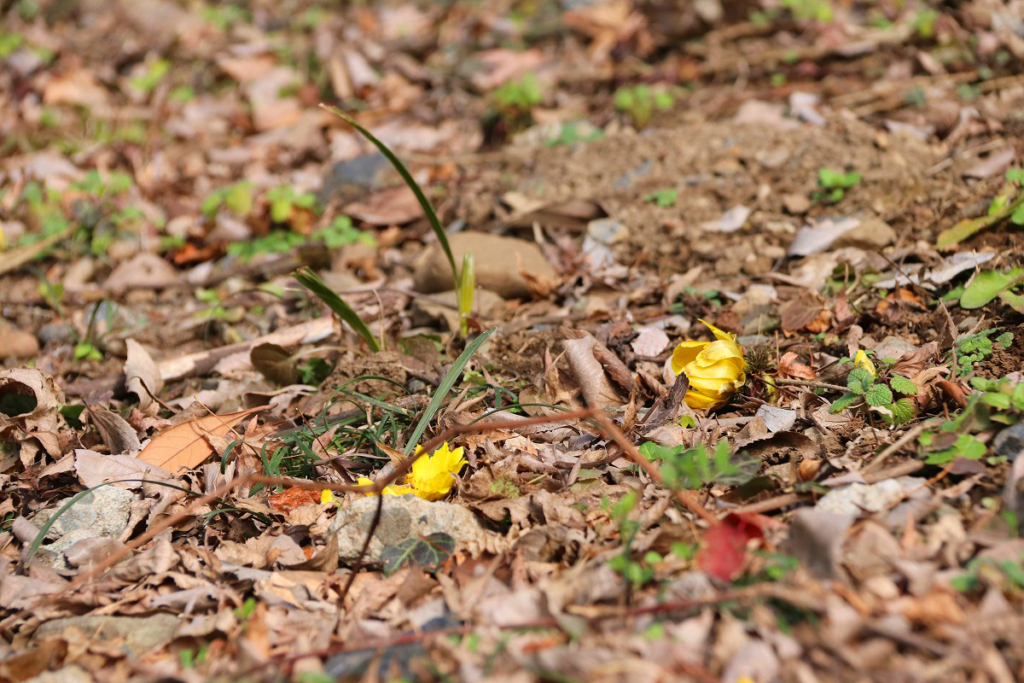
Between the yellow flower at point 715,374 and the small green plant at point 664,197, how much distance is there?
4.54ft

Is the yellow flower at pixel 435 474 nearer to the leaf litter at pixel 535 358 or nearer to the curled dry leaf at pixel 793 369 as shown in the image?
the leaf litter at pixel 535 358

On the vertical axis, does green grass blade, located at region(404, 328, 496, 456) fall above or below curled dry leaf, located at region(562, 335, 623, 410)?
above

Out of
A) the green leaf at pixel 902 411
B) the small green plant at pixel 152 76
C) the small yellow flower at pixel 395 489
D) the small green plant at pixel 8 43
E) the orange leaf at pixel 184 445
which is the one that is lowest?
the orange leaf at pixel 184 445

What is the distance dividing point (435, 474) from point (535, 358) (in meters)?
0.77

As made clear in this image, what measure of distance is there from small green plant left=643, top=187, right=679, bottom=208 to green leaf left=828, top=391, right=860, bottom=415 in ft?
5.30

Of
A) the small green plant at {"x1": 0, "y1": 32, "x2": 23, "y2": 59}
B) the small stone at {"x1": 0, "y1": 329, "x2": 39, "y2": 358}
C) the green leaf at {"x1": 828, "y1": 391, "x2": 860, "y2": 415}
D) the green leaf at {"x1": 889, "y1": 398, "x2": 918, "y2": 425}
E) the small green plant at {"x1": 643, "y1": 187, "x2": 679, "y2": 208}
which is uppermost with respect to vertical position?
the small green plant at {"x1": 0, "y1": 32, "x2": 23, "y2": 59}

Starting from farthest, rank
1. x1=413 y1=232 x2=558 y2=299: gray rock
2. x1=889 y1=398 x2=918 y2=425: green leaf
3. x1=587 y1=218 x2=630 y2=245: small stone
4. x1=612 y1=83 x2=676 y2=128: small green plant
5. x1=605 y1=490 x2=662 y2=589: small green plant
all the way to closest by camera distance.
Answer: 1. x1=612 y1=83 x2=676 y2=128: small green plant
2. x1=587 y1=218 x2=630 y2=245: small stone
3. x1=413 y1=232 x2=558 y2=299: gray rock
4. x1=889 y1=398 x2=918 y2=425: green leaf
5. x1=605 y1=490 x2=662 y2=589: small green plant

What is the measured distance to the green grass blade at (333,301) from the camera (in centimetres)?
268

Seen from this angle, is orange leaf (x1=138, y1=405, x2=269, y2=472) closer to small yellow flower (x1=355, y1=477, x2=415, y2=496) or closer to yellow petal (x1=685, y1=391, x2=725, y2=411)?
small yellow flower (x1=355, y1=477, x2=415, y2=496)

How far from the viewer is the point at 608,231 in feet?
11.8

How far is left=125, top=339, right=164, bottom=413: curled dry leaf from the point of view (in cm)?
285

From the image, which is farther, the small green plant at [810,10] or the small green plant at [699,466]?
the small green plant at [810,10]

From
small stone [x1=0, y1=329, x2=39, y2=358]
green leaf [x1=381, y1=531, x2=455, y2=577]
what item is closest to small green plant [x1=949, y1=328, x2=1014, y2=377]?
green leaf [x1=381, y1=531, x2=455, y2=577]

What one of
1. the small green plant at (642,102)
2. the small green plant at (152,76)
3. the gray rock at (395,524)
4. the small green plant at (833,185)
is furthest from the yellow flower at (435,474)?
the small green plant at (152,76)
